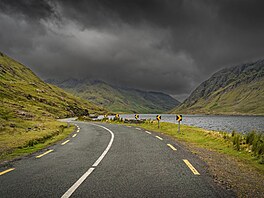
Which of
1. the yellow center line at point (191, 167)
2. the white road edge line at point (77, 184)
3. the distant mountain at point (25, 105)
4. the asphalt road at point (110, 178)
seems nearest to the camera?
the white road edge line at point (77, 184)

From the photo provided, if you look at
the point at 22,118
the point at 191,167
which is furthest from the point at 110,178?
the point at 22,118

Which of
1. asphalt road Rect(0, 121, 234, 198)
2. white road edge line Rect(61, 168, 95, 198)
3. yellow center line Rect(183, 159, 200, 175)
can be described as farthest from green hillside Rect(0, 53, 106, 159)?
yellow center line Rect(183, 159, 200, 175)

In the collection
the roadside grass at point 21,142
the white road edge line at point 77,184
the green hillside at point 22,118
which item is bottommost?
the white road edge line at point 77,184

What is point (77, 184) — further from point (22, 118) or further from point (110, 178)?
point (22, 118)

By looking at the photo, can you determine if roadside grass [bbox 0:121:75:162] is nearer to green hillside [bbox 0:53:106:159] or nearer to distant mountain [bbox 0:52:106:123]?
green hillside [bbox 0:53:106:159]

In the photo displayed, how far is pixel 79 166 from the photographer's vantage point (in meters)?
7.94

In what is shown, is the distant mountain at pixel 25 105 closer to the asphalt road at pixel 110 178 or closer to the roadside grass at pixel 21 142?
the roadside grass at pixel 21 142

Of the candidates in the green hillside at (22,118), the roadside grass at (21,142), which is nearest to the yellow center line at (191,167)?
the roadside grass at (21,142)

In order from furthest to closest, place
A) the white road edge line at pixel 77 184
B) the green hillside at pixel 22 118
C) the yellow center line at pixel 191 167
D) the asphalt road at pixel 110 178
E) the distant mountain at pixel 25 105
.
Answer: the distant mountain at pixel 25 105 → the green hillside at pixel 22 118 → the yellow center line at pixel 191 167 → the asphalt road at pixel 110 178 → the white road edge line at pixel 77 184

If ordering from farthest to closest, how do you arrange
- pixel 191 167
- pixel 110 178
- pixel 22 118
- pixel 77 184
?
1. pixel 22 118
2. pixel 191 167
3. pixel 110 178
4. pixel 77 184

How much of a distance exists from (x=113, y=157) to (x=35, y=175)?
373 centimetres

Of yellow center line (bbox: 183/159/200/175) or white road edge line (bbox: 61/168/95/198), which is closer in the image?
white road edge line (bbox: 61/168/95/198)

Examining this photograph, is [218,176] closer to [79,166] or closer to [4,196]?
[79,166]

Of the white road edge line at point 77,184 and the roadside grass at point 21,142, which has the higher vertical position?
the roadside grass at point 21,142
